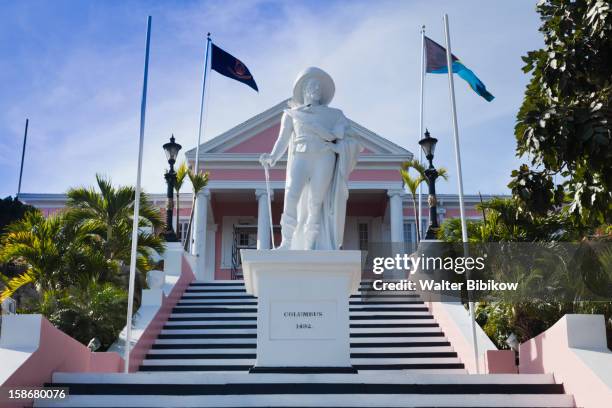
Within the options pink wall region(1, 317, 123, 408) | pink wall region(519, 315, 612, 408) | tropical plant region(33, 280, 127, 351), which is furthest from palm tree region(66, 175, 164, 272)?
pink wall region(519, 315, 612, 408)

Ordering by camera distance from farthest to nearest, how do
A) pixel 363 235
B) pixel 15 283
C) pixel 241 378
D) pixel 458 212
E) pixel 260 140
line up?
pixel 458 212, pixel 363 235, pixel 260 140, pixel 15 283, pixel 241 378

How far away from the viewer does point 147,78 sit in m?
11.2

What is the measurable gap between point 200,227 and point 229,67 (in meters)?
5.06

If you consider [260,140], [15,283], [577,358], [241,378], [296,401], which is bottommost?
[296,401]

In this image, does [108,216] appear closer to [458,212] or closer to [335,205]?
[335,205]

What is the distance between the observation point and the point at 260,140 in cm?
2334

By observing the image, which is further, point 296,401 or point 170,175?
point 170,175

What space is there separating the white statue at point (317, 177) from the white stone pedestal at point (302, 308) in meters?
0.47

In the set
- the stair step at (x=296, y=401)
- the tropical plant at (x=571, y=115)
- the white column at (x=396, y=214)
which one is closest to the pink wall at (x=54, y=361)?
the stair step at (x=296, y=401)

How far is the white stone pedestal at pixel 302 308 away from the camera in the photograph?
784 centimetres

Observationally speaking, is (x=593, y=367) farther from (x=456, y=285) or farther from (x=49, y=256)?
(x=49, y=256)

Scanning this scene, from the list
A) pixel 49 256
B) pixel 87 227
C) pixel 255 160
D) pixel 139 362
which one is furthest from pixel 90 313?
pixel 255 160

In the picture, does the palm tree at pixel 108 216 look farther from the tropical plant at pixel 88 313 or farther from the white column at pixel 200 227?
the white column at pixel 200 227

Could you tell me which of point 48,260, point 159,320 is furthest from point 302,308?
point 48,260
